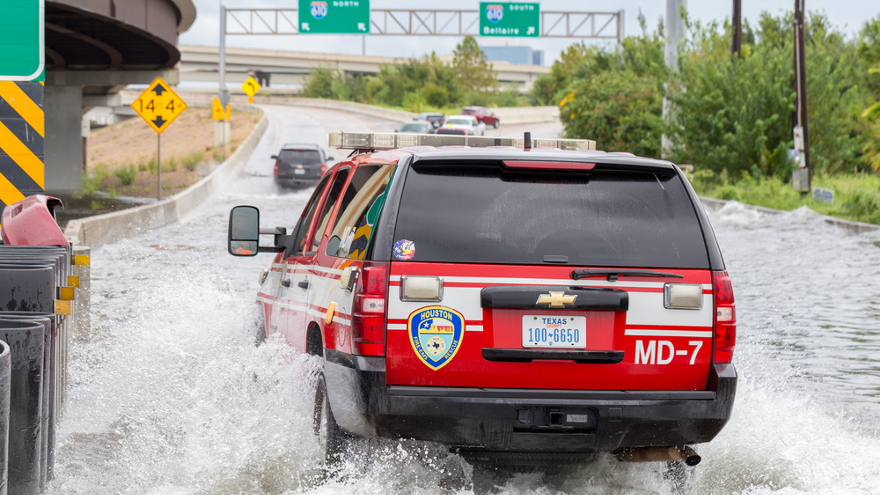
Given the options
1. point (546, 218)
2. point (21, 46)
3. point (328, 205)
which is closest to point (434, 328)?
point (546, 218)

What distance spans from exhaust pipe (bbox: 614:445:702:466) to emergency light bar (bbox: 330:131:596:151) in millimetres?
2376

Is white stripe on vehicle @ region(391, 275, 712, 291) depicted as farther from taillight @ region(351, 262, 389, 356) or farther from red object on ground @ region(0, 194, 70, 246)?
red object on ground @ region(0, 194, 70, 246)

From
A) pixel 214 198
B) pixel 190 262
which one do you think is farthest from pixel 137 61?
pixel 190 262

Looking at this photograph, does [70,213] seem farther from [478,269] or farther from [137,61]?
[478,269]

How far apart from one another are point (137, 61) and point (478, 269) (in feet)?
106

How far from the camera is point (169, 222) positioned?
2483cm

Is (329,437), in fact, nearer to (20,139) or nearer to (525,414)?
(525,414)

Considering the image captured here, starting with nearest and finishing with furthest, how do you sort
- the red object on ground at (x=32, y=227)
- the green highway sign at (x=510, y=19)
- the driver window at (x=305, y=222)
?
→ the driver window at (x=305, y=222)
the red object on ground at (x=32, y=227)
the green highway sign at (x=510, y=19)

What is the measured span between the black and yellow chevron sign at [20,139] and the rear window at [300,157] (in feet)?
94.9

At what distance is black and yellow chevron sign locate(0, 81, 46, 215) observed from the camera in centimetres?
772

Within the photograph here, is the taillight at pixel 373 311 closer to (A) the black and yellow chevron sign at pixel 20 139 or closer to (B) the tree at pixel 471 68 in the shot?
(A) the black and yellow chevron sign at pixel 20 139

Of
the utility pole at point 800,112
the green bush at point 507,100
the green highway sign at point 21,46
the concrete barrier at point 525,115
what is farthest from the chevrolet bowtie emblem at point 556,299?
the green bush at point 507,100

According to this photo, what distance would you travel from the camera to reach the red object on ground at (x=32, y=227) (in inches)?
294

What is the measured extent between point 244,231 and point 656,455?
10.1 ft
